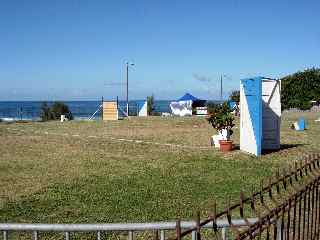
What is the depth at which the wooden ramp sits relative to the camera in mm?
40906

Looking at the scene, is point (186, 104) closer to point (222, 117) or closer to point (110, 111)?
point (110, 111)

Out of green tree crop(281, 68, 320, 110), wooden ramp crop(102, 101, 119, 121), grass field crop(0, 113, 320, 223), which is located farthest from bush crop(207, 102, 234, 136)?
green tree crop(281, 68, 320, 110)

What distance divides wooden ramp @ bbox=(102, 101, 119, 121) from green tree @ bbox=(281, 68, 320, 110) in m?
31.6

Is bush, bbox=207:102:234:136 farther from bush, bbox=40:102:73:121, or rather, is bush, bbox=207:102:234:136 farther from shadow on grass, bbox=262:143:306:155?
bush, bbox=40:102:73:121

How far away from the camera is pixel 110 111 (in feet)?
135

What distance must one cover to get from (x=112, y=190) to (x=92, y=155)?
240 inches

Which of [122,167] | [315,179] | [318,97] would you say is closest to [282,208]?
[315,179]

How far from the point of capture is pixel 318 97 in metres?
67.6

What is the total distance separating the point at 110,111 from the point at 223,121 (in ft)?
82.8

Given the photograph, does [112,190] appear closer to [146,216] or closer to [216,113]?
[146,216]

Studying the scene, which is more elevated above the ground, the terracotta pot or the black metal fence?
the black metal fence

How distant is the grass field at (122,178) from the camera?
8190 millimetres

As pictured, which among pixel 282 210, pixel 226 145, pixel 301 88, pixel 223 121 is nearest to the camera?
pixel 282 210

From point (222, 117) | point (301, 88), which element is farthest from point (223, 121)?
point (301, 88)
